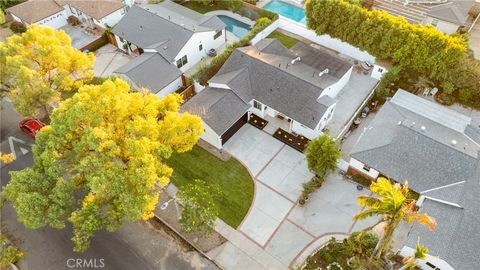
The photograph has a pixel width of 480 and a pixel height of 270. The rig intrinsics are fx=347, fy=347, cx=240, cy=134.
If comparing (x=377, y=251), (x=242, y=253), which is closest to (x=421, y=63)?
(x=377, y=251)

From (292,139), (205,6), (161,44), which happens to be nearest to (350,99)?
(292,139)

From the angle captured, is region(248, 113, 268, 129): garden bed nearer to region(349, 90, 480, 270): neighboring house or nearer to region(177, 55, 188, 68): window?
region(349, 90, 480, 270): neighboring house

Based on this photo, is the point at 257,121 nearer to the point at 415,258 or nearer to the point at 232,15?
the point at 415,258

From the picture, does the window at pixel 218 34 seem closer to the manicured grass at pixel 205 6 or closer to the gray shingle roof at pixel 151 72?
the gray shingle roof at pixel 151 72

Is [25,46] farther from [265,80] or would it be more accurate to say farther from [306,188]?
[306,188]

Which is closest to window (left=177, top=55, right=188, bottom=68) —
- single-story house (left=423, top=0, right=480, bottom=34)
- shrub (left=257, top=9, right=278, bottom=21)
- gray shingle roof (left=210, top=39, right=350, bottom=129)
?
gray shingle roof (left=210, top=39, right=350, bottom=129)

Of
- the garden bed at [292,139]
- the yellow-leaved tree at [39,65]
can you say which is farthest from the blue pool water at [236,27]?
the yellow-leaved tree at [39,65]
